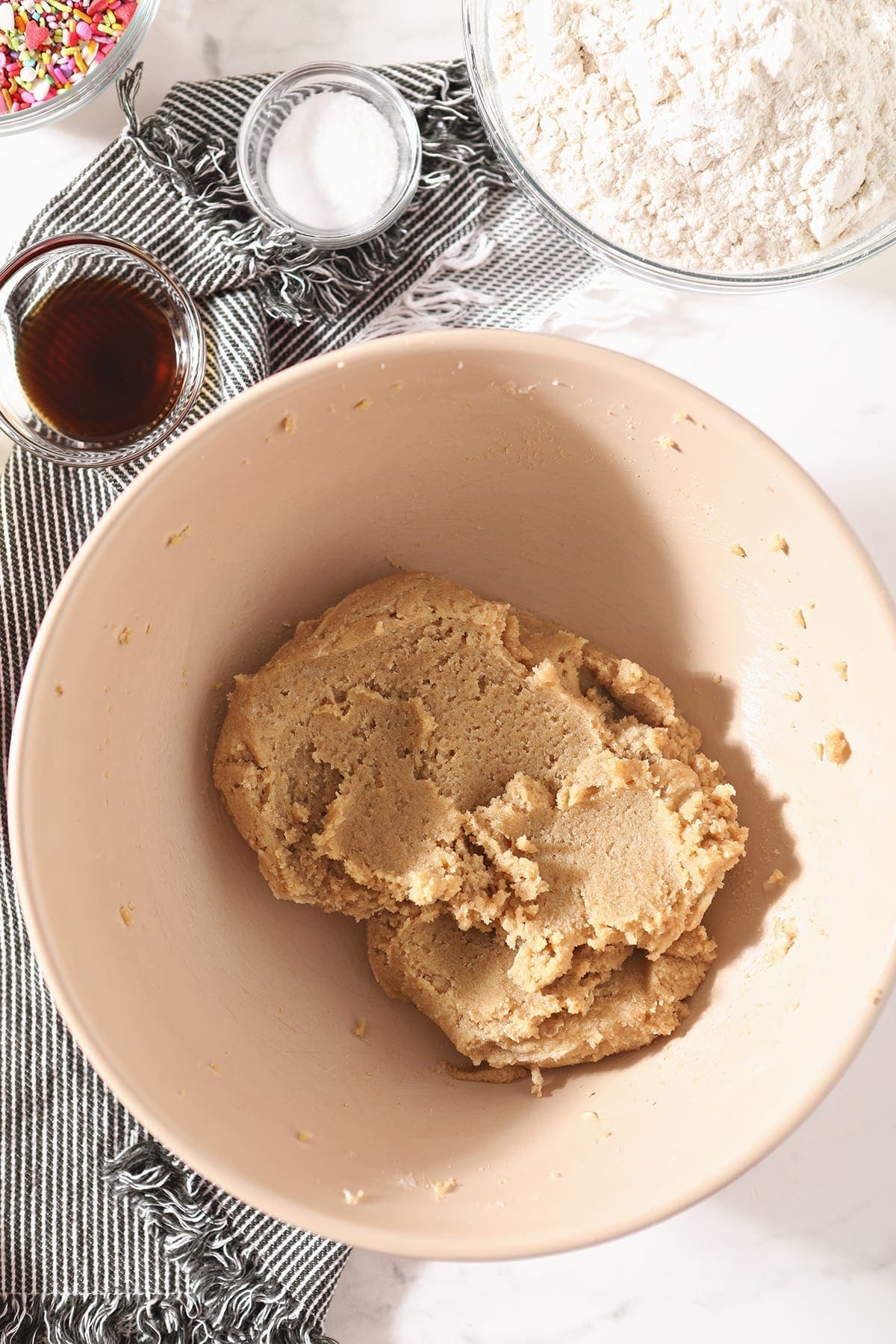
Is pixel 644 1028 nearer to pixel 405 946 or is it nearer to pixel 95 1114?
pixel 405 946

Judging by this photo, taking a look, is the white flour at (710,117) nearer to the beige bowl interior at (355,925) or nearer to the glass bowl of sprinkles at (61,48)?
the beige bowl interior at (355,925)

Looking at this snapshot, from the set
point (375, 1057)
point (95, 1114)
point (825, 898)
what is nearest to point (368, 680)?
point (375, 1057)

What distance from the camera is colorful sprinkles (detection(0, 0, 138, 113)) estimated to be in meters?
1.40

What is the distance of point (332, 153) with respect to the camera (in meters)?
1.45

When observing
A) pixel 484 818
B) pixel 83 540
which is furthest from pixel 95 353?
pixel 484 818

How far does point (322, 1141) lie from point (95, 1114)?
0.43 m

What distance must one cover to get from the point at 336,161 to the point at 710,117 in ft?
1.57

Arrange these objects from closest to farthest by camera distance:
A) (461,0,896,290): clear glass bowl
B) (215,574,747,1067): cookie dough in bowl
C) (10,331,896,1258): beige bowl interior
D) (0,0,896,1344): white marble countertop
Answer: (10,331,896,1258): beige bowl interior, (215,574,747,1067): cookie dough in bowl, (461,0,896,290): clear glass bowl, (0,0,896,1344): white marble countertop

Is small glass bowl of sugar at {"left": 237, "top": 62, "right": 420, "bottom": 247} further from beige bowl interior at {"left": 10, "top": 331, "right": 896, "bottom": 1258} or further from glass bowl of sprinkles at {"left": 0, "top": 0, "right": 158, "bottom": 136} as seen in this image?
beige bowl interior at {"left": 10, "top": 331, "right": 896, "bottom": 1258}

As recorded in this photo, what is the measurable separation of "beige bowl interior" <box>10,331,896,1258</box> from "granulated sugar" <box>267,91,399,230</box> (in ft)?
1.35

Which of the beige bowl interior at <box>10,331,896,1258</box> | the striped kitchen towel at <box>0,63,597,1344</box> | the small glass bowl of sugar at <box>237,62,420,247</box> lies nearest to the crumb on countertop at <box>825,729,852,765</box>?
the beige bowl interior at <box>10,331,896,1258</box>

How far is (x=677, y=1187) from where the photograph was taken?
1084 millimetres

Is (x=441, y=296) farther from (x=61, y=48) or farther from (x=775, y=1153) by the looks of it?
(x=775, y=1153)

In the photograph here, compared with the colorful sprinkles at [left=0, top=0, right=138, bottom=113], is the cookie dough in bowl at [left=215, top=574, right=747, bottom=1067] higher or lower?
lower
